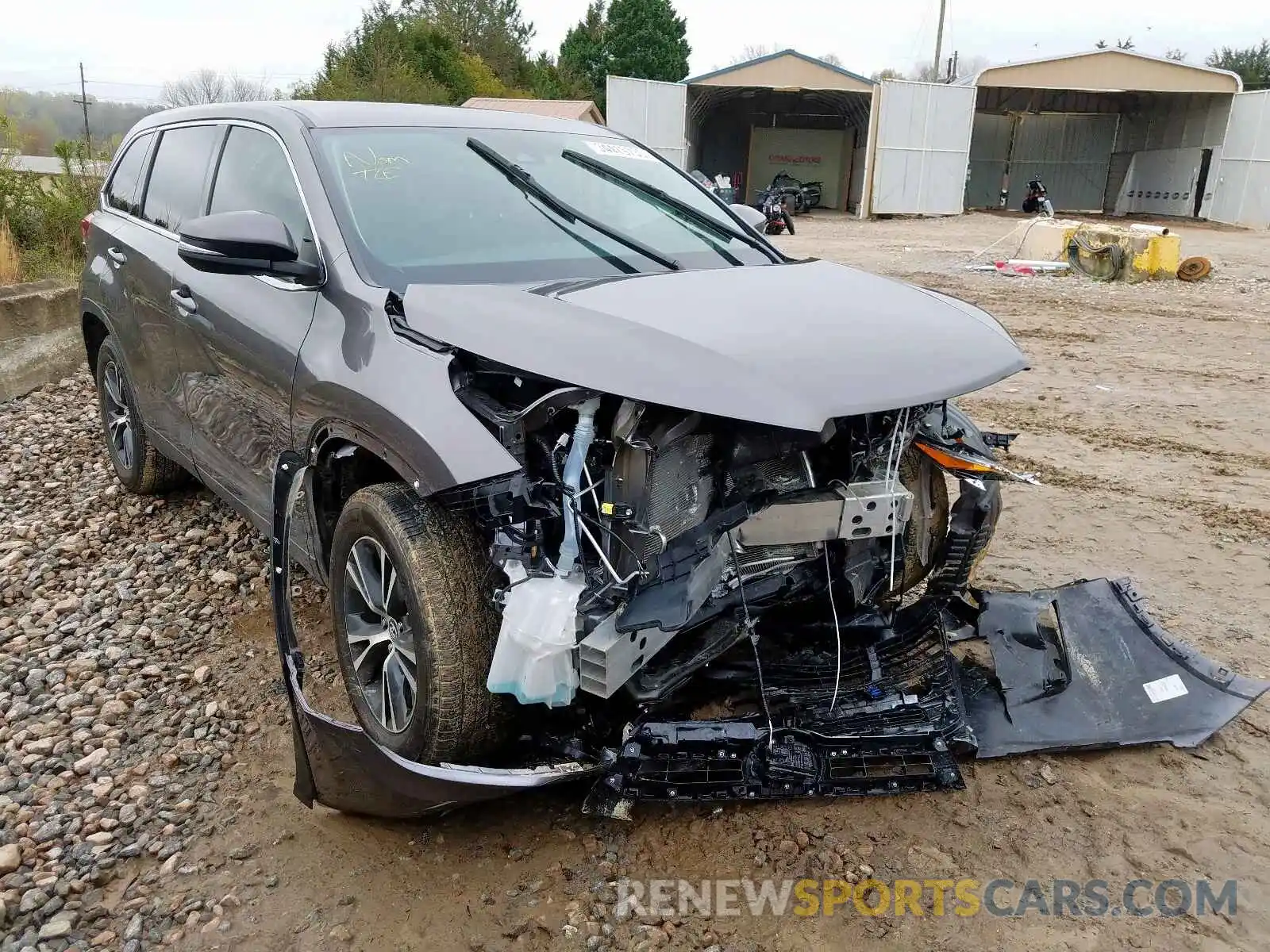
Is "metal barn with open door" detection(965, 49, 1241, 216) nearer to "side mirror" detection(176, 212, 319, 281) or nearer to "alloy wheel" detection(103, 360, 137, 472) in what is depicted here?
"alloy wheel" detection(103, 360, 137, 472)

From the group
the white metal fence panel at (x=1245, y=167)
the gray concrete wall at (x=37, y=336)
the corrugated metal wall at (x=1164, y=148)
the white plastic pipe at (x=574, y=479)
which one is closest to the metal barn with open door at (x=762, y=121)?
the corrugated metal wall at (x=1164, y=148)

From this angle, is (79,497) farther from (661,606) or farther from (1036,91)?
(1036,91)

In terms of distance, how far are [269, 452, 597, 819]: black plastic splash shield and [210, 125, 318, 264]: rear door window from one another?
0.86 meters

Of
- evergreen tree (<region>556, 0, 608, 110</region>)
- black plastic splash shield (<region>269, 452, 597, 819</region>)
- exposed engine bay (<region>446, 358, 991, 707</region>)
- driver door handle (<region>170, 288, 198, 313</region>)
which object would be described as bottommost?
black plastic splash shield (<region>269, 452, 597, 819</region>)

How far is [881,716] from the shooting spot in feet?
8.82

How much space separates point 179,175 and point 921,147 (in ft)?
91.0

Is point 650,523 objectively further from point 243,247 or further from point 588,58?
point 588,58

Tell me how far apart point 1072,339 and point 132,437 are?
8219 mm

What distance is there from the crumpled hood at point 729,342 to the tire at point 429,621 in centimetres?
49

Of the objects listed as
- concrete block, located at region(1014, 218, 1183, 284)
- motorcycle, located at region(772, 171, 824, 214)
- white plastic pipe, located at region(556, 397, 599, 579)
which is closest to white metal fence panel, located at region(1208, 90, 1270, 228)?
motorcycle, located at region(772, 171, 824, 214)

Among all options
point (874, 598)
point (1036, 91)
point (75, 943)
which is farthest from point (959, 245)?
point (75, 943)

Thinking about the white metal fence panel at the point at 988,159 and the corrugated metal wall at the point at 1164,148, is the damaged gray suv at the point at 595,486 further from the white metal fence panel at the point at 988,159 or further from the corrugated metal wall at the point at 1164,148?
the white metal fence panel at the point at 988,159

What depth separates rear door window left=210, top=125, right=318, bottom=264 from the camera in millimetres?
3010

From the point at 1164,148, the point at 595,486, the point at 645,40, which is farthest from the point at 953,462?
the point at 645,40
